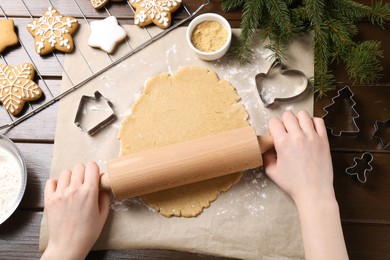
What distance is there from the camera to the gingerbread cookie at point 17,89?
1.19 meters

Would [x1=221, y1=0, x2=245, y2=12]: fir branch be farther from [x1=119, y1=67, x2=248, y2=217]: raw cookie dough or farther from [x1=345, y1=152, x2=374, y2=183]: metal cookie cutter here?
[x1=345, y1=152, x2=374, y2=183]: metal cookie cutter

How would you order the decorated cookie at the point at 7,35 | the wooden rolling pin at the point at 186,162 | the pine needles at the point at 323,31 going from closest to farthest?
the wooden rolling pin at the point at 186,162, the pine needles at the point at 323,31, the decorated cookie at the point at 7,35

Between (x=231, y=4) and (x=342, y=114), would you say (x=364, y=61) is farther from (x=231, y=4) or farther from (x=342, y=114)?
(x=231, y=4)

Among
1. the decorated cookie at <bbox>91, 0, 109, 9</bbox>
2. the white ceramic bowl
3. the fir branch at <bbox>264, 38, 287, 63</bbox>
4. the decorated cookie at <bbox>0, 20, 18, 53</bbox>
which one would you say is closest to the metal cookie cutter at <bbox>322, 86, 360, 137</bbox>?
the fir branch at <bbox>264, 38, 287, 63</bbox>

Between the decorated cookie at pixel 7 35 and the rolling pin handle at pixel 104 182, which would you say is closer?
the rolling pin handle at pixel 104 182

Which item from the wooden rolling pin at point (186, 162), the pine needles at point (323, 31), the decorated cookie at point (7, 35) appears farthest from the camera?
the decorated cookie at point (7, 35)

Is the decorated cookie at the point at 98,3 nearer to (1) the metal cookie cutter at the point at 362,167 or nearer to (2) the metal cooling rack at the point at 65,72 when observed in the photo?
(2) the metal cooling rack at the point at 65,72

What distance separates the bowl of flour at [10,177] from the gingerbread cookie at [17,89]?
108mm

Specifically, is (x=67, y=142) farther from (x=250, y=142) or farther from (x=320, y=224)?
(x=320, y=224)

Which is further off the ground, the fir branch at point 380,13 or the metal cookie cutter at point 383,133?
the fir branch at point 380,13

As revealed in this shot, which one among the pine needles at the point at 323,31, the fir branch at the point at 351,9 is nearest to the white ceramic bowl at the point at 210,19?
the pine needles at the point at 323,31

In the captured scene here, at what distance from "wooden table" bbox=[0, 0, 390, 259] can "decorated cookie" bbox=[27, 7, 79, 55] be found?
0.04 m

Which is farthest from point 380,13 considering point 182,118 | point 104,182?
point 104,182

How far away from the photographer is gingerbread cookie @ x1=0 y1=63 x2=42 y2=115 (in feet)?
3.89
